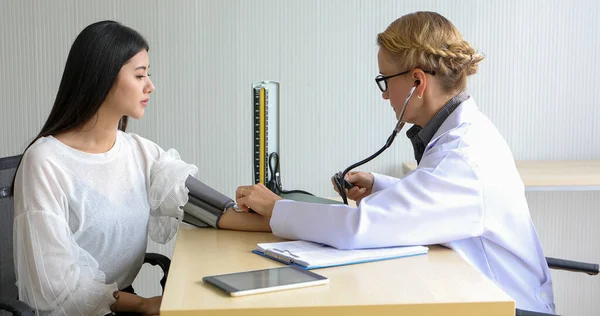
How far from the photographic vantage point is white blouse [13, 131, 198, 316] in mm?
1517

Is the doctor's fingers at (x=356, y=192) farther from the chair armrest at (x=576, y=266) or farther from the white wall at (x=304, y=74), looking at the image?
the white wall at (x=304, y=74)

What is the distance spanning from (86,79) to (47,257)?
1.38ft

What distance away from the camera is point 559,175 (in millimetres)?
2662

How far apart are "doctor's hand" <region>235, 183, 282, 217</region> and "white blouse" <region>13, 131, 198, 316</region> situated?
0.16 meters

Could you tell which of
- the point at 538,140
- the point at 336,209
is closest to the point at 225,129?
the point at 538,140

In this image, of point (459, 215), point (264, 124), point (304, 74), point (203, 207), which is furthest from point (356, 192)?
point (304, 74)

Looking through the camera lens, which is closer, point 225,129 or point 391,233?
point 391,233

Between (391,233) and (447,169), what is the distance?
18 cm

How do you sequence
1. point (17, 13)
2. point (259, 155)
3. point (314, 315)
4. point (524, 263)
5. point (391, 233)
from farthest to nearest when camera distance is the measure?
point (17, 13) → point (259, 155) → point (524, 263) → point (391, 233) → point (314, 315)

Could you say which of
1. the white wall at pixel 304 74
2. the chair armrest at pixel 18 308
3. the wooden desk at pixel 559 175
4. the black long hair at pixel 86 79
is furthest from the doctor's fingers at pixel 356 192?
the white wall at pixel 304 74

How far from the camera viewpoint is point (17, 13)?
2.96 meters

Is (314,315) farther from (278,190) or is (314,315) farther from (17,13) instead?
(17,13)

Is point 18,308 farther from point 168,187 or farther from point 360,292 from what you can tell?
point 360,292

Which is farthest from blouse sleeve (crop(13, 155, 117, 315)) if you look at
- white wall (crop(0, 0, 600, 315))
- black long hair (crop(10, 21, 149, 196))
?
white wall (crop(0, 0, 600, 315))
